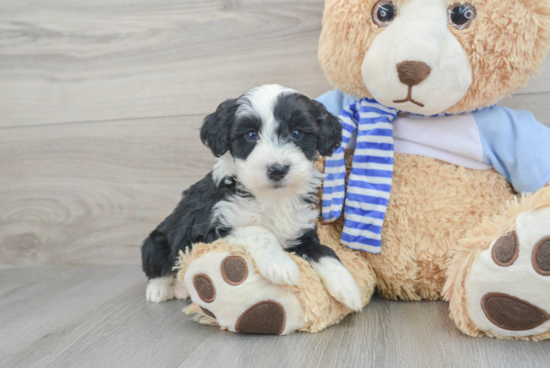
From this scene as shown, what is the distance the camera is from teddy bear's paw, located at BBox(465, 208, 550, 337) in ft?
3.69

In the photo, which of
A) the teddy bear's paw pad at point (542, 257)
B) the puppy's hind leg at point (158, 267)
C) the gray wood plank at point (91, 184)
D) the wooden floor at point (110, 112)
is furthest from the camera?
the gray wood plank at point (91, 184)

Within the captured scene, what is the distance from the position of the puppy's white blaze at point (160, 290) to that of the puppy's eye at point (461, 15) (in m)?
1.32

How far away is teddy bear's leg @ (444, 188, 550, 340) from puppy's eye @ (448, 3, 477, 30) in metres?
0.53

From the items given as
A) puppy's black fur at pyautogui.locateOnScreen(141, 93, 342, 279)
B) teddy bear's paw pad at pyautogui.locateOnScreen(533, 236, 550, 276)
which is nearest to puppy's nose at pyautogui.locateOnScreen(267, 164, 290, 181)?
puppy's black fur at pyautogui.locateOnScreen(141, 93, 342, 279)

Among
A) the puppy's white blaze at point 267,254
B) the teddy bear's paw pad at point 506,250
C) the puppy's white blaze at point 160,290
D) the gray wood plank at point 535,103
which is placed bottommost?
the puppy's white blaze at point 160,290

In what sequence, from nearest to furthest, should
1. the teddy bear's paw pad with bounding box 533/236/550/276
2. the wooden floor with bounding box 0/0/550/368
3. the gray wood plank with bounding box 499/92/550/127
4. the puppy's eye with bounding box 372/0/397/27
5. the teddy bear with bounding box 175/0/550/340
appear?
the teddy bear's paw pad with bounding box 533/236/550/276 → the teddy bear with bounding box 175/0/550/340 → the puppy's eye with bounding box 372/0/397/27 → the gray wood plank with bounding box 499/92/550/127 → the wooden floor with bounding box 0/0/550/368

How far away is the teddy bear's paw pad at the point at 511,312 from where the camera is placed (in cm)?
115

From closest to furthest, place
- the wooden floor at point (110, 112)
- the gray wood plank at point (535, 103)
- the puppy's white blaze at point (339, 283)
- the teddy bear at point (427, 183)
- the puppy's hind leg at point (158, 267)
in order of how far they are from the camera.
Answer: the teddy bear at point (427, 183) < the puppy's white blaze at point (339, 283) < the puppy's hind leg at point (158, 267) < the gray wood plank at point (535, 103) < the wooden floor at point (110, 112)

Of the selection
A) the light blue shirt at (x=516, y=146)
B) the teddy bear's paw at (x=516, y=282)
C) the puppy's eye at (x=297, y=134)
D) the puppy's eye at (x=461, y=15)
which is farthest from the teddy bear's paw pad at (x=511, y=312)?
the puppy's eye at (x=461, y=15)

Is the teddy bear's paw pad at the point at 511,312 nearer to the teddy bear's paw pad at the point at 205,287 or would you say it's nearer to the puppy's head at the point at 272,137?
the puppy's head at the point at 272,137

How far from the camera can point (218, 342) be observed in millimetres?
1318

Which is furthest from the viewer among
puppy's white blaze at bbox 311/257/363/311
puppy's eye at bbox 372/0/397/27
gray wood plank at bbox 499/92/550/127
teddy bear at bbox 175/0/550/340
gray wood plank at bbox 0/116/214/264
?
gray wood plank at bbox 0/116/214/264

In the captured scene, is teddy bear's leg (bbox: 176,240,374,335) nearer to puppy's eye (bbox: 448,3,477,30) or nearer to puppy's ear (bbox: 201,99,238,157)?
puppy's ear (bbox: 201,99,238,157)

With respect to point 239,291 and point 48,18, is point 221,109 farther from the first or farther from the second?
point 48,18
